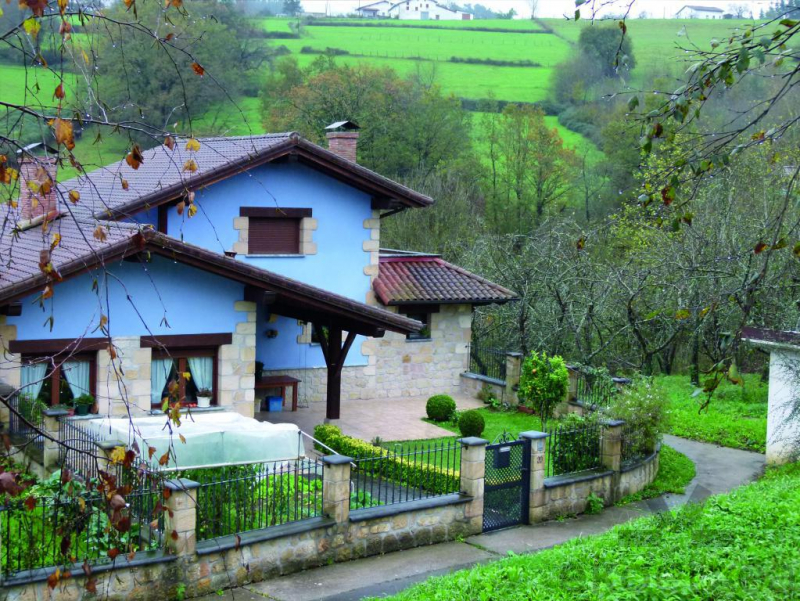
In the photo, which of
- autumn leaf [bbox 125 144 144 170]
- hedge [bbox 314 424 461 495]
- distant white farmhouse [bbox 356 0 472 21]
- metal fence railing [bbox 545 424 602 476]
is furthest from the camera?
distant white farmhouse [bbox 356 0 472 21]

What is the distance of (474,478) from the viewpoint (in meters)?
13.5

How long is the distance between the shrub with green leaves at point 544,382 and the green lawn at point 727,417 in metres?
2.17

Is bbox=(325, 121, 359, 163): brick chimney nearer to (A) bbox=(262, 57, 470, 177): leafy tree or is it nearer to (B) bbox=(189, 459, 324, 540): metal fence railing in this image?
(B) bbox=(189, 459, 324, 540): metal fence railing

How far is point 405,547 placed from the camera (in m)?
12.9

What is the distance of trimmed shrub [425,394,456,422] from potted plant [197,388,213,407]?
540 centimetres

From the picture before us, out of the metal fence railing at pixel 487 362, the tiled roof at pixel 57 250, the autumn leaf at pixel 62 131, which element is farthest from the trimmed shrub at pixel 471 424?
the autumn leaf at pixel 62 131

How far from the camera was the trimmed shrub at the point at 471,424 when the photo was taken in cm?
1919

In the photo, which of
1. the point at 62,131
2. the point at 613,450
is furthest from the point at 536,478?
the point at 62,131

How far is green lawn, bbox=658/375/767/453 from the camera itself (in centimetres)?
2002

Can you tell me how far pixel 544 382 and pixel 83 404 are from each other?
9077mm

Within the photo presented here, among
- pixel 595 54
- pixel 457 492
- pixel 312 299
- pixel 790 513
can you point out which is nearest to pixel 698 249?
pixel 312 299

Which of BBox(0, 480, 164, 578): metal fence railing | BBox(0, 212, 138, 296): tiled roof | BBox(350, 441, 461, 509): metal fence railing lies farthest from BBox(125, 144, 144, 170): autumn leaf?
BBox(0, 212, 138, 296): tiled roof

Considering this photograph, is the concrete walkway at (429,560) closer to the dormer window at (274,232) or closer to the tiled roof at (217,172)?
the tiled roof at (217,172)

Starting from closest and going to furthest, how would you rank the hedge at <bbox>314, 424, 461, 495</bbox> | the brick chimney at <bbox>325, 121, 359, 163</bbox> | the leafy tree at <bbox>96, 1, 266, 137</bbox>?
the hedge at <bbox>314, 424, 461, 495</bbox> → the brick chimney at <bbox>325, 121, 359, 163</bbox> → the leafy tree at <bbox>96, 1, 266, 137</bbox>
